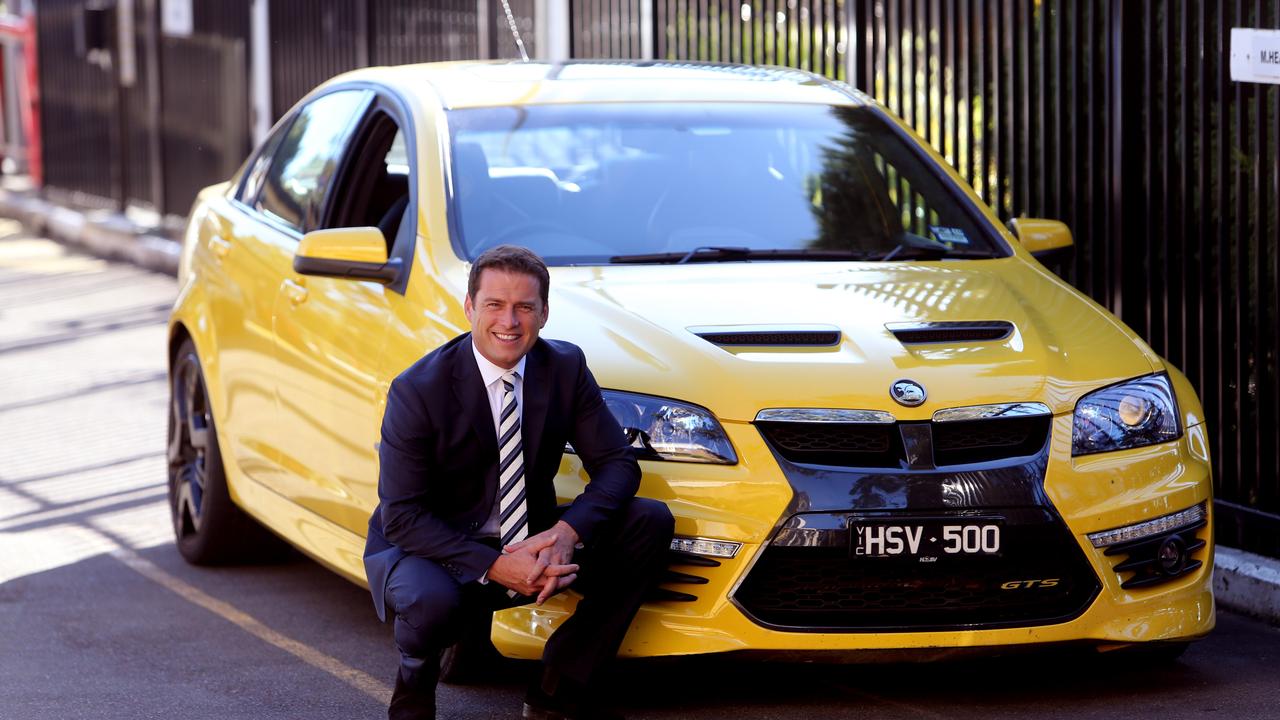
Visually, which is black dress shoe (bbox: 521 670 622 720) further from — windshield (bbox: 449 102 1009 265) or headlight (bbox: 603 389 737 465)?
windshield (bbox: 449 102 1009 265)

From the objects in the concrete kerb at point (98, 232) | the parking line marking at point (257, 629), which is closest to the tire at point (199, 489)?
the parking line marking at point (257, 629)

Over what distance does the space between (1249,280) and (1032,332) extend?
1.97m

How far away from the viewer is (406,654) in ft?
15.7

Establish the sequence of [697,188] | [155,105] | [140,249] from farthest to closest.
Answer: [155,105], [140,249], [697,188]

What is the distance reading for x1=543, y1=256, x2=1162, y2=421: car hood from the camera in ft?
15.9

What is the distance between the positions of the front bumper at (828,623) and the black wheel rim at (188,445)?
8.00 ft

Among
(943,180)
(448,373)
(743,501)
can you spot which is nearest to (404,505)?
(448,373)

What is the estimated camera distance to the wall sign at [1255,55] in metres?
6.54

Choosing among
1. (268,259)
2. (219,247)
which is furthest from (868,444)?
(219,247)

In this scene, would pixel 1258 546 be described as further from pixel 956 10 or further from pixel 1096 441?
pixel 956 10

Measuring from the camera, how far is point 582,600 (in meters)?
4.82

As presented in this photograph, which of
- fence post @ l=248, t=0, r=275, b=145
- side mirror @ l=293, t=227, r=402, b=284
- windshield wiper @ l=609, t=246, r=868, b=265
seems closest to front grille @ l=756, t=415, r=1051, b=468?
windshield wiper @ l=609, t=246, r=868, b=265

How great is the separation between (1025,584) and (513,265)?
1414 mm

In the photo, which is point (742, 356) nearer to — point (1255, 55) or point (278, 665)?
point (278, 665)
